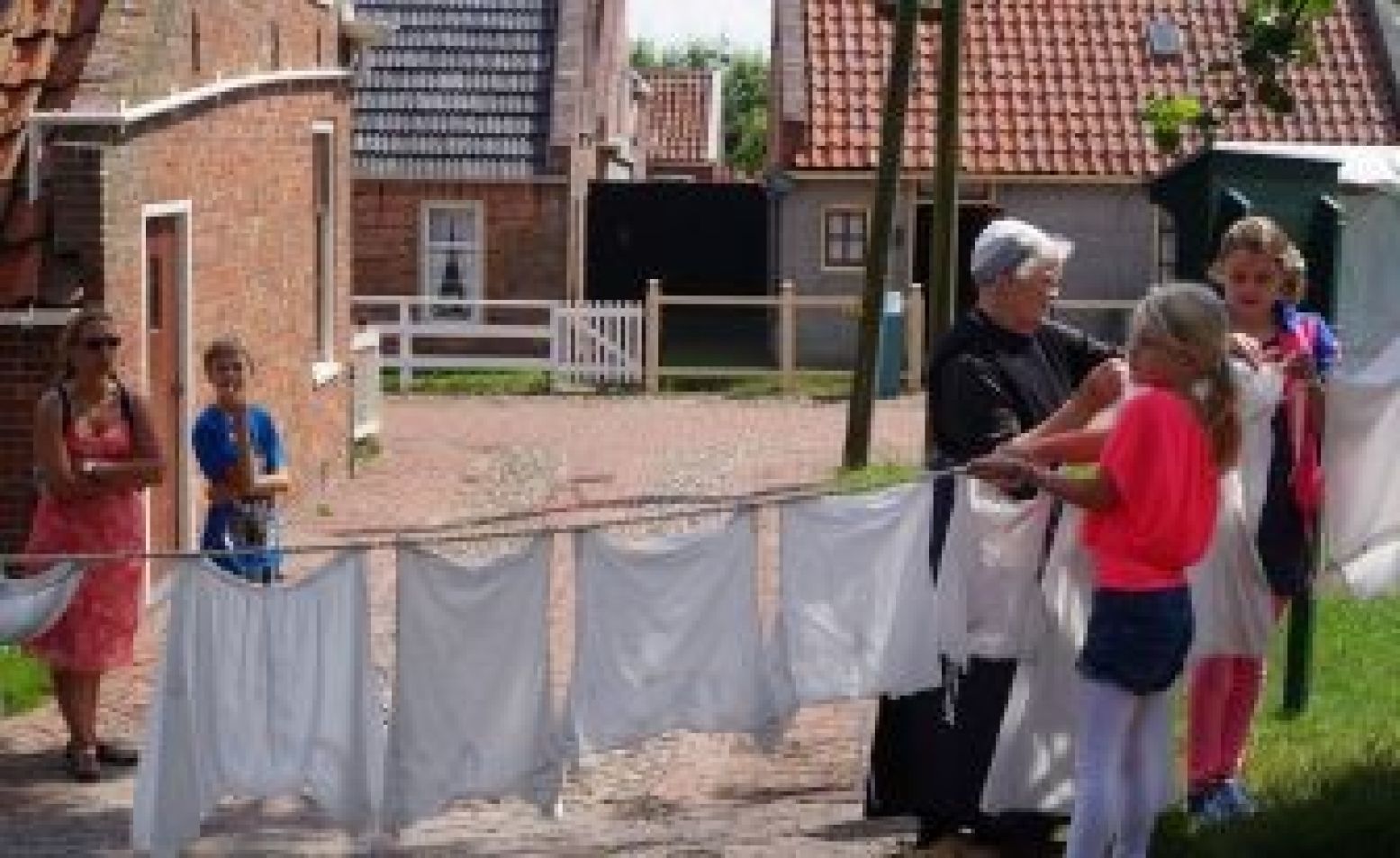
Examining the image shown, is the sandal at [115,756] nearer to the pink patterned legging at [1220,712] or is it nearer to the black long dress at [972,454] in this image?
the black long dress at [972,454]

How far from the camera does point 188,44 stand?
47.1 ft

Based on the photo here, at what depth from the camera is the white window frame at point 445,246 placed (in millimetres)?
32750

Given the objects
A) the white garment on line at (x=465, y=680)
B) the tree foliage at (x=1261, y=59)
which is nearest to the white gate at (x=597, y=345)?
the tree foliage at (x=1261, y=59)

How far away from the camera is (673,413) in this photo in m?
26.5

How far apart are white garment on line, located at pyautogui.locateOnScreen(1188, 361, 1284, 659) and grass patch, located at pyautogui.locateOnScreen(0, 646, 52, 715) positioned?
533 cm

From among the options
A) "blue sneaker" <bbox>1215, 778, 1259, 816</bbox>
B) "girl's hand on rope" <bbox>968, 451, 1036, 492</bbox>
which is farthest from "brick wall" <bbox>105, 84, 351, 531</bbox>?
"blue sneaker" <bbox>1215, 778, 1259, 816</bbox>

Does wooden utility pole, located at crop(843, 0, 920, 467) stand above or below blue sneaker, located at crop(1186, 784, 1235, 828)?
above

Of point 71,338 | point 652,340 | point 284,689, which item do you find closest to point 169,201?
point 71,338

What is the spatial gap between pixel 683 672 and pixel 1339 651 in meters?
4.48

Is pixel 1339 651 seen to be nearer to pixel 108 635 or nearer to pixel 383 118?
pixel 108 635

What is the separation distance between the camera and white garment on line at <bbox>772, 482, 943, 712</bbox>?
7.75 meters

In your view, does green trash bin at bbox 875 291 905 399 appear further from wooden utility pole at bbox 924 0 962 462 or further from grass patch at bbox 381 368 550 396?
wooden utility pole at bbox 924 0 962 462

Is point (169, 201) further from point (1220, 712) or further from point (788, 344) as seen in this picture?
point (788, 344)

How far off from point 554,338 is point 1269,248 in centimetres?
2212
